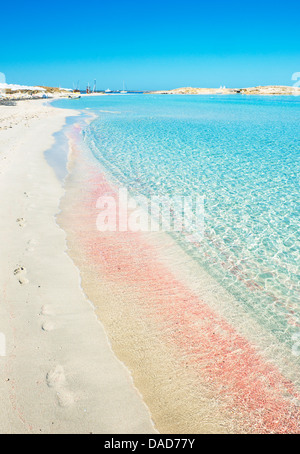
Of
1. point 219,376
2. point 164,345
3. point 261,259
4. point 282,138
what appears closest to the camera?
point 219,376

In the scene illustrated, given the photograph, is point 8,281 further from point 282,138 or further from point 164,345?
point 282,138

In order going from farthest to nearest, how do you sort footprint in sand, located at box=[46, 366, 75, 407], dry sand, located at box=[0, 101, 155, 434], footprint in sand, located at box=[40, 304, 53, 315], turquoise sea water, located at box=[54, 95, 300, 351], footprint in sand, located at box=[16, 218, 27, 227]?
footprint in sand, located at box=[16, 218, 27, 227] < turquoise sea water, located at box=[54, 95, 300, 351] < footprint in sand, located at box=[40, 304, 53, 315] < footprint in sand, located at box=[46, 366, 75, 407] < dry sand, located at box=[0, 101, 155, 434]

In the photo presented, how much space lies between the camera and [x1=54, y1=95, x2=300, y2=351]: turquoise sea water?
6059 mm

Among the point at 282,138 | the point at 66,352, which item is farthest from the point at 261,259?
Result: the point at 282,138

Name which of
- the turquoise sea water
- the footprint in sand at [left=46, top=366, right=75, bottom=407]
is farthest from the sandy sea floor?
the turquoise sea water

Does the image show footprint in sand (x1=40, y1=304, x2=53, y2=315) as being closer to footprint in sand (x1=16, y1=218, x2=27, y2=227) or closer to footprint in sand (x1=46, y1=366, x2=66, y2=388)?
footprint in sand (x1=46, y1=366, x2=66, y2=388)

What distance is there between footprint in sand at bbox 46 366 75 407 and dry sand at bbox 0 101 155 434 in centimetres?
1

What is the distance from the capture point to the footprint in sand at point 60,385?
3469 mm

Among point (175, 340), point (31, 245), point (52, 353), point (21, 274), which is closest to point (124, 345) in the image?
point (175, 340)

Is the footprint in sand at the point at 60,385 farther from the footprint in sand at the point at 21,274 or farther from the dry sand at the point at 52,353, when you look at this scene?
the footprint in sand at the point at 21,274

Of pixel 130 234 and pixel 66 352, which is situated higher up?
pixel 130 234

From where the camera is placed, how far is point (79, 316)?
489cm

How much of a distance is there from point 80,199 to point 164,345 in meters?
6.96
